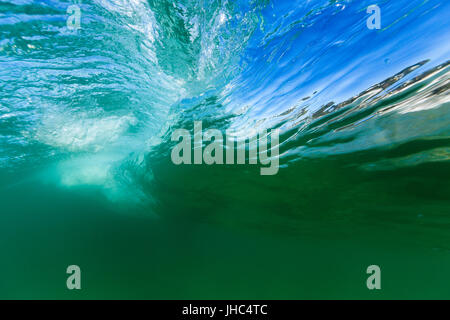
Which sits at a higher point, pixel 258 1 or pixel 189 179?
pixel 258 1

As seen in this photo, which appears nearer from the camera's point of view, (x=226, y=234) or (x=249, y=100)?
(x=249, y=100)

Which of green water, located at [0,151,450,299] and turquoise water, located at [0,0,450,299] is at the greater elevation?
turquoise water, located at [0,0,450,299]

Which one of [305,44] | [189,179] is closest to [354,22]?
[305,44]

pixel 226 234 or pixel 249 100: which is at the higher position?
pixel 249 100

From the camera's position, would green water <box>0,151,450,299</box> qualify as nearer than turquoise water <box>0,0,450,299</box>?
No

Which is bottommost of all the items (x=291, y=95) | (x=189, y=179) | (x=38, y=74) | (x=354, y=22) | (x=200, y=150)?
(x=189, y=179)

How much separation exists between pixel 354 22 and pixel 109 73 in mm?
7624

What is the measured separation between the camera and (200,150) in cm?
1229

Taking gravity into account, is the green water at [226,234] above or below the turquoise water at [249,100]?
below

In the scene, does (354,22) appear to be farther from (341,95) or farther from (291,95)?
(291,95)

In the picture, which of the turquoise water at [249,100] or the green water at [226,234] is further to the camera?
Result: the green water at [226,234]

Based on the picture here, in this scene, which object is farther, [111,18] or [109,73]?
[109,73]
